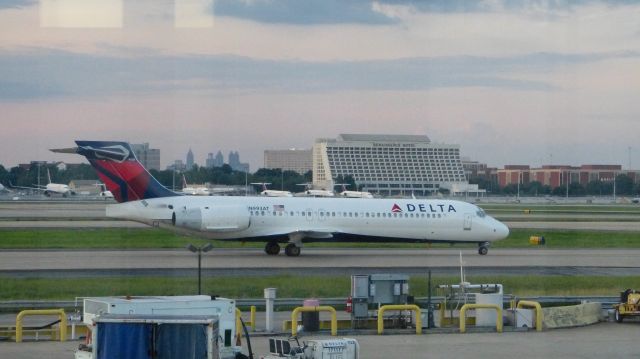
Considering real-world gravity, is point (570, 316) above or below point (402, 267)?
below

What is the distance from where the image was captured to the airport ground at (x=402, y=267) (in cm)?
2064

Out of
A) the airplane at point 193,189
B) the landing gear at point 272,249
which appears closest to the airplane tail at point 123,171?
the landing gear at point 272,249

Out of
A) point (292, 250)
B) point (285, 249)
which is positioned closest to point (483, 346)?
point (292, 250)

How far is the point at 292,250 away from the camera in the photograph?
46.5 m

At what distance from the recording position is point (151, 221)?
4659cm

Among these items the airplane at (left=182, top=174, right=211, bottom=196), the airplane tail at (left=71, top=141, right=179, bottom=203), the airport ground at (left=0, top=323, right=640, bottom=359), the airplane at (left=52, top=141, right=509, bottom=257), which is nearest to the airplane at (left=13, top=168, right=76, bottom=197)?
the airplane at (left=182, top=174, right=211, bottom=196)

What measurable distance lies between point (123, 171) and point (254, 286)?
647 inches

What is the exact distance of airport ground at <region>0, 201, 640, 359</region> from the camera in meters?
20.6

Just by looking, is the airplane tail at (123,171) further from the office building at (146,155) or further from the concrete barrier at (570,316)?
the concrete barrier at (570,316)

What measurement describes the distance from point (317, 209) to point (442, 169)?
2654 centimetres

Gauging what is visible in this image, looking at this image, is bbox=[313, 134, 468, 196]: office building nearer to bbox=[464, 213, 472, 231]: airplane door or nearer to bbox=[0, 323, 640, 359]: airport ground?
bbox=[464, 213, 472, 231]: airplane door

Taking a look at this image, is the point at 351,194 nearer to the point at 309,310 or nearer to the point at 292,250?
the point at 292,250

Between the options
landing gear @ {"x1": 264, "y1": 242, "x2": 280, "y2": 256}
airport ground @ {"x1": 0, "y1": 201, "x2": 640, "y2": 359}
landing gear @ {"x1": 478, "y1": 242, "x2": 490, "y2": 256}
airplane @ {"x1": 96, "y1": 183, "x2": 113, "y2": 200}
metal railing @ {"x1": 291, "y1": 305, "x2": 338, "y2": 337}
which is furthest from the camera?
airplane @ {"x1": 96, "y1": 183, "x2": 113, "y2": 200}

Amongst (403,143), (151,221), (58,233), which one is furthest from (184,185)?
(151,221)
